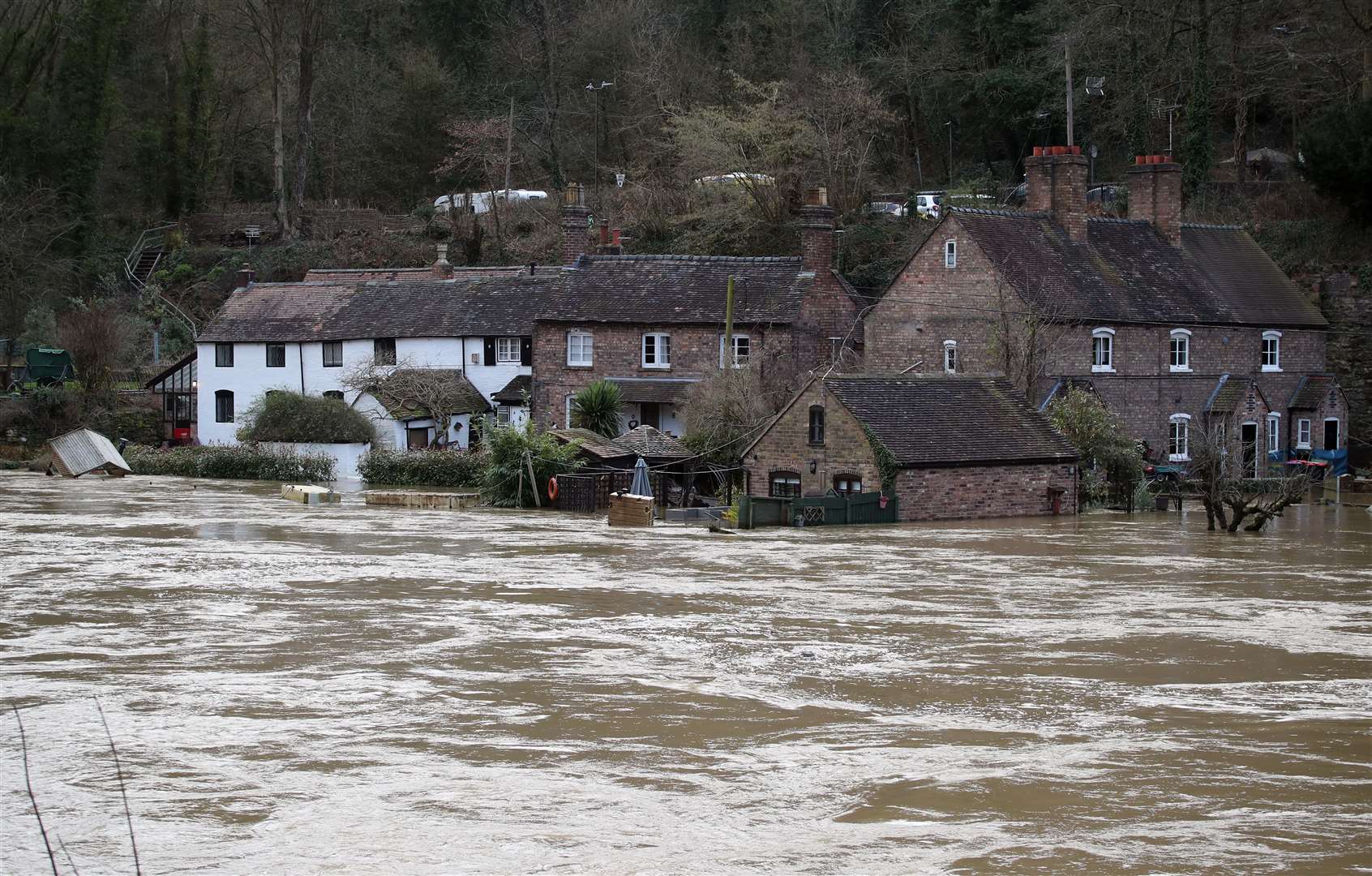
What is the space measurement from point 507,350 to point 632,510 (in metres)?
16.9

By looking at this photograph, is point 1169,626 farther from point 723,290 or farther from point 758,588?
point 723,290

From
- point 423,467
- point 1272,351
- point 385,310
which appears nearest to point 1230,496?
point 1272,351

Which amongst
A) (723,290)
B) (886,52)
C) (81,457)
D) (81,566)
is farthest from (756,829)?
(886,52)

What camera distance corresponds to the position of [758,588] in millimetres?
27344

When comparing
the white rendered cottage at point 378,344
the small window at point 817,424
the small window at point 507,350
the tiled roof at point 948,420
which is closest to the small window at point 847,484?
the small window at point 817,424

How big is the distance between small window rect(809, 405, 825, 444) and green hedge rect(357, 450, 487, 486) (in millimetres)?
11852

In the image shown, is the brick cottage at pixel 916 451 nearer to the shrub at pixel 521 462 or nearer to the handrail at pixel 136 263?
the shrub at pixel 521 462

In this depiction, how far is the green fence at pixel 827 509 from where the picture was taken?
36.9 metres

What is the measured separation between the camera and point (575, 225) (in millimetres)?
51969

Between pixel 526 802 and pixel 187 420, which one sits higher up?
pixel 187 420

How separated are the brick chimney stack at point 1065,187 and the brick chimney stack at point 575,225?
47.9 feet

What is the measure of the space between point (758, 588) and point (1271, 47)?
3523 cm

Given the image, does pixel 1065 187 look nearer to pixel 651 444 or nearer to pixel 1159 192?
pixel 1159 192

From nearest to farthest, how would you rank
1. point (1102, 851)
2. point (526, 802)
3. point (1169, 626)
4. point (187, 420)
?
point (1102, 851) < point (526, 802) < point (1169, 626) < point (187, 420)
